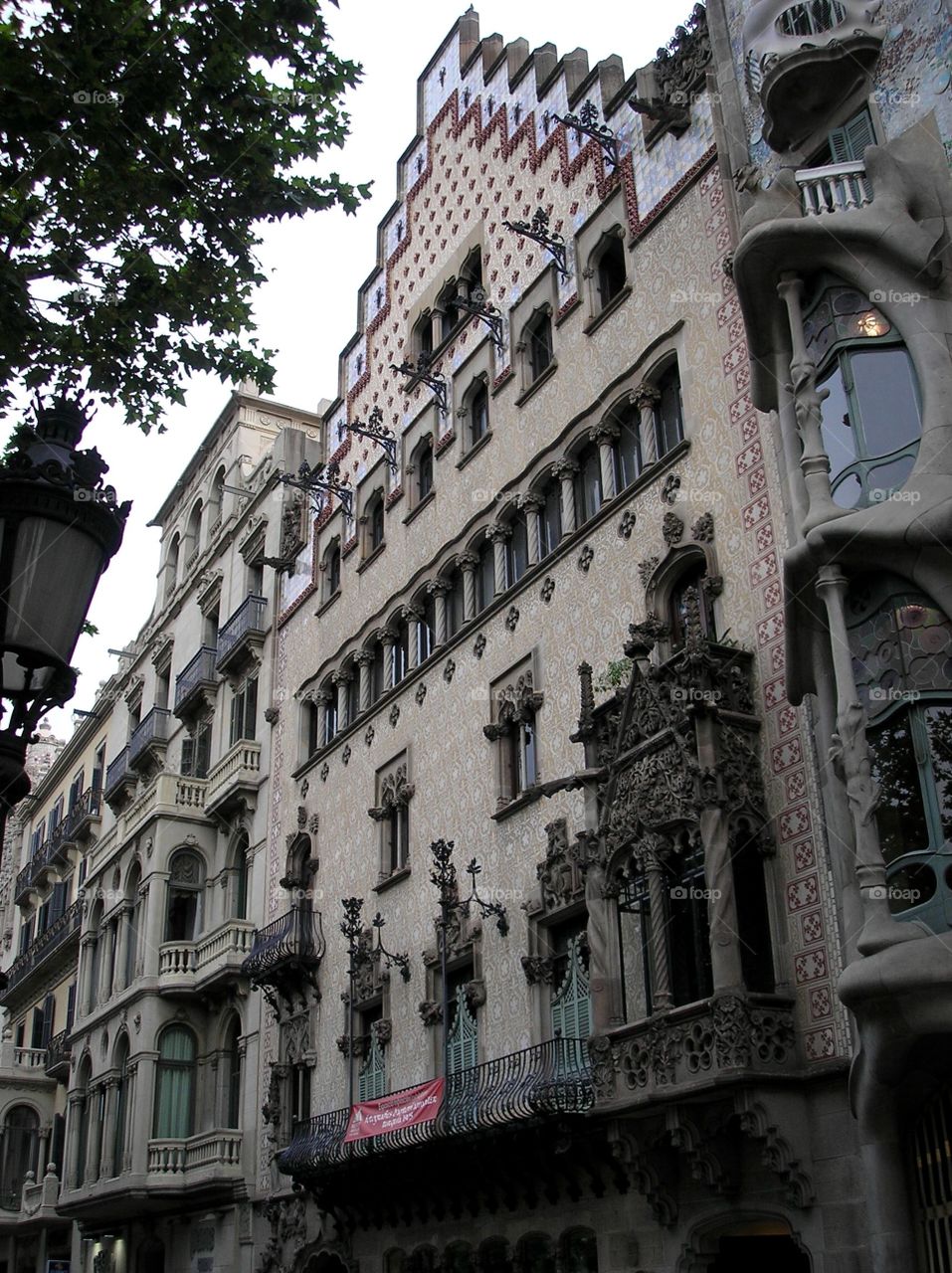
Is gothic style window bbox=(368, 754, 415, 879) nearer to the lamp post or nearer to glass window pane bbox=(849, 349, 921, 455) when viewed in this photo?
the lamp post

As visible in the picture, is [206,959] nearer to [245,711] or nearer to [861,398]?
[245,711]

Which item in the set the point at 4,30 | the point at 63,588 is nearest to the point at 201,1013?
the point at 4,30

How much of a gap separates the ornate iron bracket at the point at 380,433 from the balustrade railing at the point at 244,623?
19.6 ft

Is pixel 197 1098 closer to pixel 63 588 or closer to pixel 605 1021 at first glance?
pixel 605 1021

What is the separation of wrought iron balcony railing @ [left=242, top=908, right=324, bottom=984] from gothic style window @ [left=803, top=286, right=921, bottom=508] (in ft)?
50.3

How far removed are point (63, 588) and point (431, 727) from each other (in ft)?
59.7

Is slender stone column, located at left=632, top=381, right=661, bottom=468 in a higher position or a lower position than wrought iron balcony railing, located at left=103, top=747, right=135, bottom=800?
lower

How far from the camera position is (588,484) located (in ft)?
69.4

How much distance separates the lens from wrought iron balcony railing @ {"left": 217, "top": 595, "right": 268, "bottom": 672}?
3291 cm

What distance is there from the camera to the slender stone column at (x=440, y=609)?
80.9 feet

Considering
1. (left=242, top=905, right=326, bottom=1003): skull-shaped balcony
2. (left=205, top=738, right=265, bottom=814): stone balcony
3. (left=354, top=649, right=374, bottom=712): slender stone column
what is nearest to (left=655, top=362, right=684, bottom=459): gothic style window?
(left=354, top=649, right=374, bottom=712): slender stone column

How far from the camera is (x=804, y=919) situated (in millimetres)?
14906

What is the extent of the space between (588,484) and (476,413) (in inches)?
200

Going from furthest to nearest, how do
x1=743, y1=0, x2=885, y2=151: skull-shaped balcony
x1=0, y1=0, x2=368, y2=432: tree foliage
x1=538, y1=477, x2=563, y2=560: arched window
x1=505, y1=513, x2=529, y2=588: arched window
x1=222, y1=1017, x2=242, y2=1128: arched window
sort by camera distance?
x1=222, y1=1017, x2=242, y2=1128: arched window → x1=505, y1=513, x2=529, y2=588: arched window → x1=538, y1=477, x2=563, y2=560: arched window → x1=743, y1=0, x2=885, y2=151: skull-shaped balcony → x1=0, y1=0, x2=368, y2=432: tree foliage
